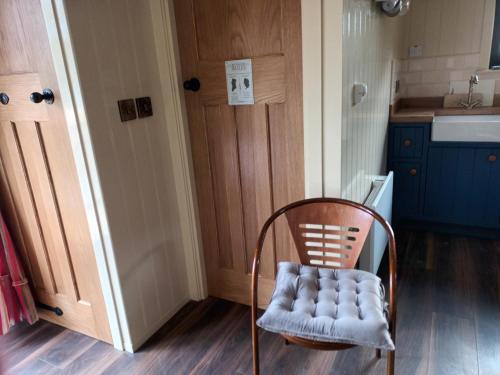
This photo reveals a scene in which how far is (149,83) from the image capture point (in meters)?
1.67

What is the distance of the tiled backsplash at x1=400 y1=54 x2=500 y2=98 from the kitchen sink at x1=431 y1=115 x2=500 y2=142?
404 millimetres

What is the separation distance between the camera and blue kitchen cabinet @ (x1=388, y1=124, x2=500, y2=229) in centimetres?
244

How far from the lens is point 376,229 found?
6.21ft

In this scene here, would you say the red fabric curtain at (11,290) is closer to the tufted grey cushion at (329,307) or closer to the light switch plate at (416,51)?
the tufted grey cushion at (329,307)

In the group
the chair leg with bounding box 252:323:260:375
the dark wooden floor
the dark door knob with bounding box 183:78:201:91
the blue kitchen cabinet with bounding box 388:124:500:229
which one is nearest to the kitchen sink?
the blue kitchen cabinet with bounding box 388:124:500:229

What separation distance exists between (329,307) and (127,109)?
111 centimetres

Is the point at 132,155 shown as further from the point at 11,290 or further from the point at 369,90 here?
the point at 369,90

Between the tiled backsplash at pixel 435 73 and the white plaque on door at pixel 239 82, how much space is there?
1.51 m

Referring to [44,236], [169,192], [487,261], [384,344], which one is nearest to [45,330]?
[44,236]

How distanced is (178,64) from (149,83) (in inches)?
6.6

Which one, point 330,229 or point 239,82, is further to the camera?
point 239,82

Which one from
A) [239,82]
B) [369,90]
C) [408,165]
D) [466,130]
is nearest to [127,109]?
[239,82]

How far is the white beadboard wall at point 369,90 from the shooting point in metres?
1.49

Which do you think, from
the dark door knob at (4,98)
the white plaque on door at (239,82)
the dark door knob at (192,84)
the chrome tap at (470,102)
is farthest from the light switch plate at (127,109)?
the chrome tap at (470,102)
